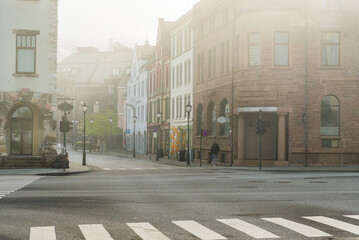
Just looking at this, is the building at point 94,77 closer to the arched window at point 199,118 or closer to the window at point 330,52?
the arched window at point 199,118

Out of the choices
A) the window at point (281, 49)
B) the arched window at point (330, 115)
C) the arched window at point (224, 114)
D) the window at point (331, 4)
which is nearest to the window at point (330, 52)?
the window at point (331, 4)

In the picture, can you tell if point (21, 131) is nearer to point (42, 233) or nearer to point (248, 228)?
point (42, 233)

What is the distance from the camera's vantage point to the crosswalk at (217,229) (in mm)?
9800

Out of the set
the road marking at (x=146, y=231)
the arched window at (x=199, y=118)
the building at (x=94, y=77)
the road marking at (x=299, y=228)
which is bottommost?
the road marking at (x=146, y=231)

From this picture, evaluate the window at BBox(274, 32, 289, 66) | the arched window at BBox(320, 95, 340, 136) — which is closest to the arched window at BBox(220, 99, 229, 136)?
the window at BBox(274, 32, 289, 66)

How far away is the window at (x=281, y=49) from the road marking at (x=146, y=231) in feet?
93.3

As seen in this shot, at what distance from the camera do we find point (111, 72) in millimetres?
134250

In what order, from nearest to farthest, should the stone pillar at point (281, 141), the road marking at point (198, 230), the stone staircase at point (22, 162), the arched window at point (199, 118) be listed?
the road marking at point (198, 230), the stone staircase at point (22, 162), the stone pillar at point (281, 141), the arched window at point (199, 118)

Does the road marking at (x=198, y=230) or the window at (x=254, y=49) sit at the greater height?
the window at (x=254, y=49)

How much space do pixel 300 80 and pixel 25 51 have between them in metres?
16.6

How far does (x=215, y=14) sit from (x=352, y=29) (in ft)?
36.3

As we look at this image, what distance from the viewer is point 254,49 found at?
38.8 m

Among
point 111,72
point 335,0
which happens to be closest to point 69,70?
point 111,72

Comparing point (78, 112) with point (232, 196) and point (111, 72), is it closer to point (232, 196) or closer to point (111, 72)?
point (111, 72)
